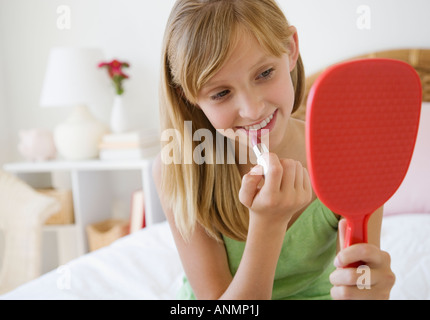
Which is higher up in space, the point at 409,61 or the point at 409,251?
the point at 409,61

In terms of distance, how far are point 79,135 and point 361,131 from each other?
1419 mm

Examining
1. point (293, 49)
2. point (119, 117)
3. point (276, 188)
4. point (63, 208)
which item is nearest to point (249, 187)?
point (276, 188)

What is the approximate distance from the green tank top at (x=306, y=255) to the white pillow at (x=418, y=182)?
0.23m

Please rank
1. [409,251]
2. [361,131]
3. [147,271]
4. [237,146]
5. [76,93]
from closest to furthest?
[361,131], [237,146], [409,251], [147,271], [76,93]

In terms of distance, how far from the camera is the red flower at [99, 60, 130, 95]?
1573 mm

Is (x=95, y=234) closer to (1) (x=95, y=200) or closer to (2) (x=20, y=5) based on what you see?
(1) (x=95, y=200)

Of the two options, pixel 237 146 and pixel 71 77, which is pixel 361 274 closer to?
pixel 237 146

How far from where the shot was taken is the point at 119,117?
5.18ft

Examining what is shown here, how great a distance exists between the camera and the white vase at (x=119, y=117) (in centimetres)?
157

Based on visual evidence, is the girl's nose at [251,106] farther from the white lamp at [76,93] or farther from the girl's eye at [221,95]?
the white lamp at [76,93]

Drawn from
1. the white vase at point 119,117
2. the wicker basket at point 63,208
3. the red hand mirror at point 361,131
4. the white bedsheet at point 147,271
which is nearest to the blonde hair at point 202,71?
the red hand mirror at point 361,131

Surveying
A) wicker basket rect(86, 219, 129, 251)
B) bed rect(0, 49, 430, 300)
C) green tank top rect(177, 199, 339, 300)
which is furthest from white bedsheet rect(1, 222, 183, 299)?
wicker basket rect(86, 219, 129, 251)

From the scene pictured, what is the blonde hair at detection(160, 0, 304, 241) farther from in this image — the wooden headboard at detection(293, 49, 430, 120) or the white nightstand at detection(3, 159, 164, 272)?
the white nightstand at detection(3, 159, 164, 272)
